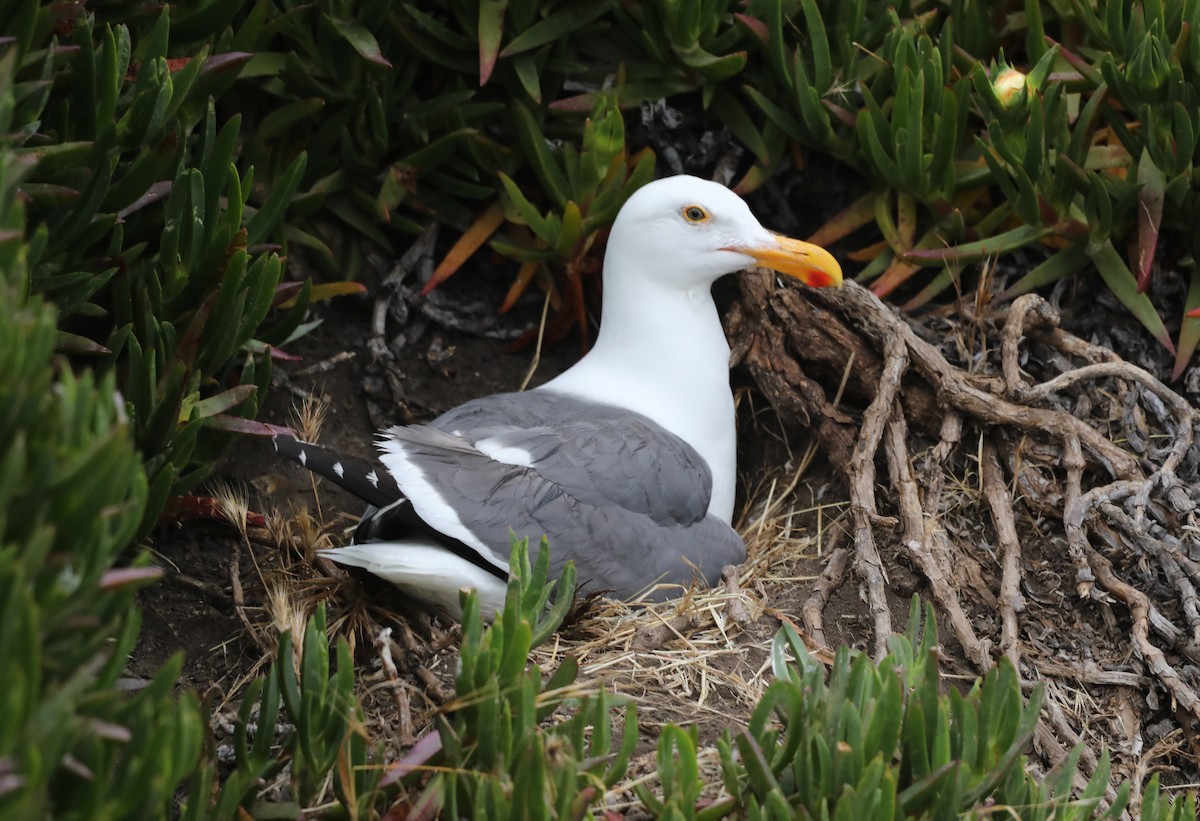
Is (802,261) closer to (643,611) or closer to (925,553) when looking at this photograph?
(925,553)

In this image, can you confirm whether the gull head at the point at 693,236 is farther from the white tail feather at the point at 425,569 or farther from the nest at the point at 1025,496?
the white tail feather at the point at 425,569

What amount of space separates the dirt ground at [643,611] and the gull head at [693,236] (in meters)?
0.55

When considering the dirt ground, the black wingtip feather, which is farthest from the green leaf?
the black wingtip feather

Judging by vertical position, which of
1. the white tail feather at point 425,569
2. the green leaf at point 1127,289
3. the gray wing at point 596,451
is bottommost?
the white tail feather at point 425,569

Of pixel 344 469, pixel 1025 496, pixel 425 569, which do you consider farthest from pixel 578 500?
pixel 1025 496

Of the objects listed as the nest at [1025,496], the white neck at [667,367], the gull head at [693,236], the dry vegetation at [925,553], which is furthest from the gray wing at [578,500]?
the gull head at [693,236]

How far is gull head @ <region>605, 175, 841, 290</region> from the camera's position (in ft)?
11.6

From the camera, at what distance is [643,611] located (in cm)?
307

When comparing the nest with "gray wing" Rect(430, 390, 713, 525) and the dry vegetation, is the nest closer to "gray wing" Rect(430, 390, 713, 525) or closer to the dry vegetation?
the dry vegetation

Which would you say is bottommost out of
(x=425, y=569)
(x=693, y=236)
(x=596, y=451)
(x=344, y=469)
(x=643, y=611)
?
(x=643, y=611)

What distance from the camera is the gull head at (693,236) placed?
353 cm

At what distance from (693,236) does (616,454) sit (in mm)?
746

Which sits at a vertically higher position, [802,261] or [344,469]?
[802,261]

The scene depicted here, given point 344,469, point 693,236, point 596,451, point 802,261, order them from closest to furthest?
point 344,469, point 596,451, point 802,261, point 693,236
